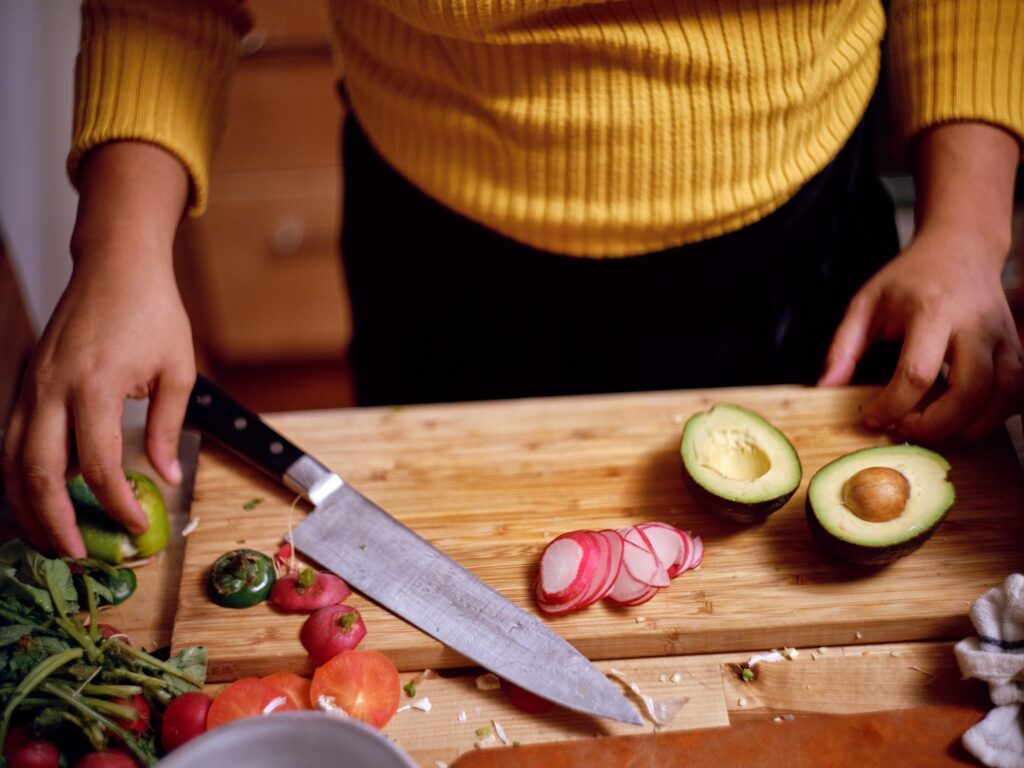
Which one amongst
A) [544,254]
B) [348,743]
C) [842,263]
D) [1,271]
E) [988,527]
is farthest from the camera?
[1,271]

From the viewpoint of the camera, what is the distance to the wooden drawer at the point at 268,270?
2.44 meters

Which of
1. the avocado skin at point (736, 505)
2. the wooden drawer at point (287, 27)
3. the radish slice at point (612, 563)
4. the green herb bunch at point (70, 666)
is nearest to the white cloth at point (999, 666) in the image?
the avocado skin at point (736, 505)

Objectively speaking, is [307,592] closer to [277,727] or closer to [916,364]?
[277,727]

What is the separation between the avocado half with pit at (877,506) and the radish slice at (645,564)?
0.15 m

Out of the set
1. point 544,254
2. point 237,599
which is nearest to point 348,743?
point 237,599

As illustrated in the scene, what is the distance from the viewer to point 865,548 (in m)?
0.83

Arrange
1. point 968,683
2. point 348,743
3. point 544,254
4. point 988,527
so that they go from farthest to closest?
point 544,254 → point 988,527 → point 968,683 → point 348,743

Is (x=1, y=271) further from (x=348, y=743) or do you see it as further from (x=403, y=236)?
(x=348, y=743)

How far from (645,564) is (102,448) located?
20.2 inches

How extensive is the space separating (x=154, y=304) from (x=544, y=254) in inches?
15.9

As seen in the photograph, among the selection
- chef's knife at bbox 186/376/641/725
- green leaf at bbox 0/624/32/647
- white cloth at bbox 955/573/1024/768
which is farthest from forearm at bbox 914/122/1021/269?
green leaf at bbox 0/624/32/647

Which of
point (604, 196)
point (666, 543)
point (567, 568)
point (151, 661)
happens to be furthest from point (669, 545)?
point (151, 661)

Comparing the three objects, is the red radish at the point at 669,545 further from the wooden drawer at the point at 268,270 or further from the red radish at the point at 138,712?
the wooden drawer at the point at 268,270

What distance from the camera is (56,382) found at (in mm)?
861
